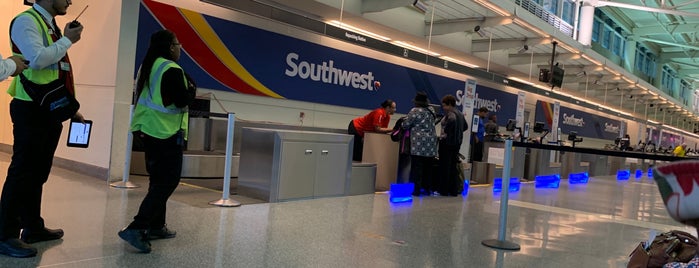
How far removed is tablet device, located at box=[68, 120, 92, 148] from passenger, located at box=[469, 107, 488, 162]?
7937 millimetres

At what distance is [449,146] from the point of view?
7.60 m

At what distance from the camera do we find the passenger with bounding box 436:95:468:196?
7.58 meters

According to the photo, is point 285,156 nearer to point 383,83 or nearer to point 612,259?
point 612,259

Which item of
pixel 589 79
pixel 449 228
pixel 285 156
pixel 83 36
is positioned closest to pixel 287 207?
pixel 285 156

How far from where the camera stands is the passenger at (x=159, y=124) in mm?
3262

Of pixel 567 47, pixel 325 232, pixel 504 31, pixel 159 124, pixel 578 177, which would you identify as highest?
pixel 504 31

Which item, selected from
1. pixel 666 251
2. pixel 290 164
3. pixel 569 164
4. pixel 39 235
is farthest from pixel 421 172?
pixel 569 164

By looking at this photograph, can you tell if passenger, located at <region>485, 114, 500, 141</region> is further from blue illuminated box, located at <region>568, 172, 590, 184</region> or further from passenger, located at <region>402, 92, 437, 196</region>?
passenger, located at <region>402, 92, 437, 196</region>

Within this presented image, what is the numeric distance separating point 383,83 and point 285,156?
5.99 m

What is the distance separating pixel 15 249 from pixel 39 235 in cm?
41

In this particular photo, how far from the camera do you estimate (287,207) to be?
548 cm

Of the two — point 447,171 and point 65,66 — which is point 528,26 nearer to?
point 447,171

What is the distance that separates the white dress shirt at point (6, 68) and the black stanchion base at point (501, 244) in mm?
3662

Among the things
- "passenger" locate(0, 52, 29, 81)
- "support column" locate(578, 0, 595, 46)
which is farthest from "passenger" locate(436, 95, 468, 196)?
"support column" locate(578, 0, 595, 46)
